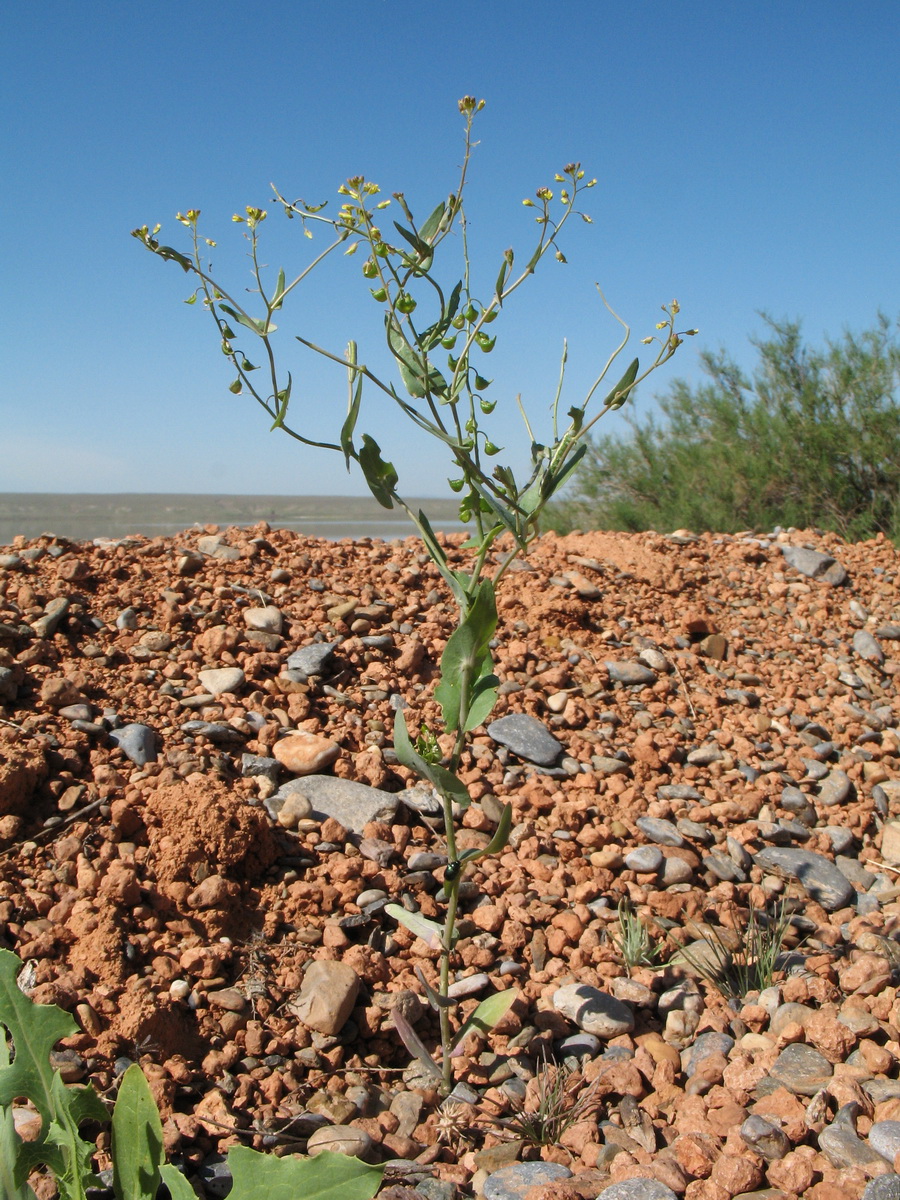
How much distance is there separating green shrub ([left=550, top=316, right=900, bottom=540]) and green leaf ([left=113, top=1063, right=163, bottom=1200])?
734 centimetres

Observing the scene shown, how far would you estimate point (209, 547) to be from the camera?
399 cm

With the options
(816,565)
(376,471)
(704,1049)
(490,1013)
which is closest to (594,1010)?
(704,1049)

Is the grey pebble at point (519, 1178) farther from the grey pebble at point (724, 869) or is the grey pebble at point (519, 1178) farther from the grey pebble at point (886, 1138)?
the grey pebble at point (724, 869)

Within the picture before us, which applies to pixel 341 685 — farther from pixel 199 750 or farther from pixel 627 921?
pixel 627 921

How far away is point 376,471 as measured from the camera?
1874mm

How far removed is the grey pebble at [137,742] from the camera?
2.69 metres

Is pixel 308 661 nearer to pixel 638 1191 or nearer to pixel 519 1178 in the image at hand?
pixel 519 1178

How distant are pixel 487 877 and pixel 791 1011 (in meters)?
0.86

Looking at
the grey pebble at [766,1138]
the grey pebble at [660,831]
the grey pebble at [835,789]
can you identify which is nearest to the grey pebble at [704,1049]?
the grey pebble at [766,1138]

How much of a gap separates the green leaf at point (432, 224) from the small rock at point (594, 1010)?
5.89 feet

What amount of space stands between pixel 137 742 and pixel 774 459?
6.95 metres

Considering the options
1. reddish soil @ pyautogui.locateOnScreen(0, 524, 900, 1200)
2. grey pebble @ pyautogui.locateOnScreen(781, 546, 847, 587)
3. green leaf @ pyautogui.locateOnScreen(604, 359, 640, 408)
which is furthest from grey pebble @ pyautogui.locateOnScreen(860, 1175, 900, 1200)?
grey pebble @ pyautogui.locateOnScreen(781, 546, 847, 587)

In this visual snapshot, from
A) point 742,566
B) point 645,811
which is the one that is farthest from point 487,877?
point 742,566

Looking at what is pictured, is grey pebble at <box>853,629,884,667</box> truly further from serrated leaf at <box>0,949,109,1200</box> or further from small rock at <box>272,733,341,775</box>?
serrated leaf at <box>0,949,109,1200</box>
